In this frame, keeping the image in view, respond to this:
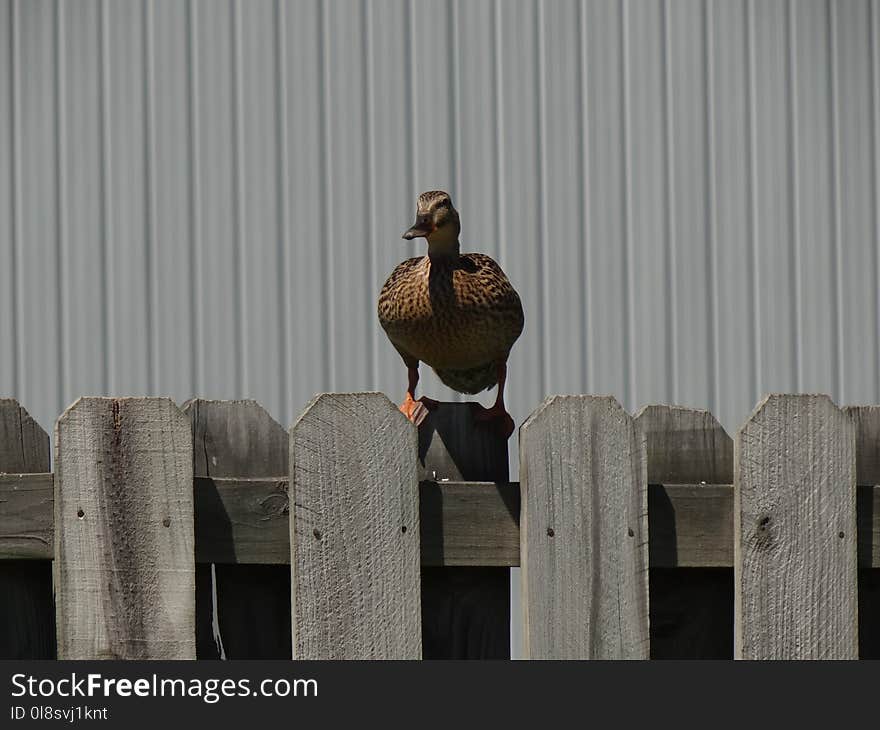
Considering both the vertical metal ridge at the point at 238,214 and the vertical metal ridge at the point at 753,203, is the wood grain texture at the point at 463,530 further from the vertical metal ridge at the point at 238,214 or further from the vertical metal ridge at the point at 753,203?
the vertical metal ridge at the point at 753,203

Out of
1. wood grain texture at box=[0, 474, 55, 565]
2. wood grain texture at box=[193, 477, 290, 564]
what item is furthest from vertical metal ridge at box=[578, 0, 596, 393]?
wood grain texture at box=[0, 474, 55, 565]

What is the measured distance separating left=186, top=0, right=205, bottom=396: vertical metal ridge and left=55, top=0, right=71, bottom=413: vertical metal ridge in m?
0.48

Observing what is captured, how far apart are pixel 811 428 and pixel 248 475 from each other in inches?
40.9

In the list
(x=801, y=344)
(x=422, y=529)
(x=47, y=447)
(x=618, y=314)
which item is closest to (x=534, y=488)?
(x=422, y=529)

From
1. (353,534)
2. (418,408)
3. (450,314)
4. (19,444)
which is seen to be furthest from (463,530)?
(19,444)

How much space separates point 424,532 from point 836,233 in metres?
2.98

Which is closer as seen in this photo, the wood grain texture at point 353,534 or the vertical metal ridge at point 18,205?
the wood grain texture at point 353,534

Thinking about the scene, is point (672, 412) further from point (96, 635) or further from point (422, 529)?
point (96, 635)

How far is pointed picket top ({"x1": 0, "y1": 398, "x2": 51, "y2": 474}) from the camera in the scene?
6.93 ft

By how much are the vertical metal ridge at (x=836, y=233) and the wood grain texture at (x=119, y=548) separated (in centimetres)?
316

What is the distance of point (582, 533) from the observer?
200 cm

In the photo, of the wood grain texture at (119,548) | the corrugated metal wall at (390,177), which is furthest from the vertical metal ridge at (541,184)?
the wood grain texture at (119,548)

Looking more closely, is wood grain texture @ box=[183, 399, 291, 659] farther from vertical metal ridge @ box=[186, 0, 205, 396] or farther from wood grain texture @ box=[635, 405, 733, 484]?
vertical metal ridge @ box=[186, 0, 205, 396]

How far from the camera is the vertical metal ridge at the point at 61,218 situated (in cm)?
432
